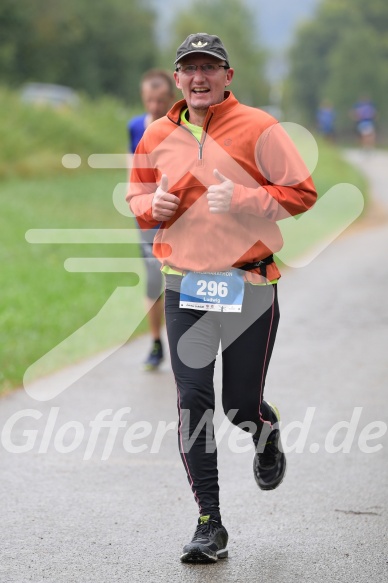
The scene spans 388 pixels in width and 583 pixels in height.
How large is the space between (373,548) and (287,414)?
271cm

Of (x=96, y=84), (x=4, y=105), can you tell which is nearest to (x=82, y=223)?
(x=4, y=105)

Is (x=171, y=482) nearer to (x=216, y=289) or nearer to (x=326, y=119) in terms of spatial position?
(x=216, y=289)

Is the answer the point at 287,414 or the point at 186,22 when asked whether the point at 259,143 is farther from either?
the point at 186,22

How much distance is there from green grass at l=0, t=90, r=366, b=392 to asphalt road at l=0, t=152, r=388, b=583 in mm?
944

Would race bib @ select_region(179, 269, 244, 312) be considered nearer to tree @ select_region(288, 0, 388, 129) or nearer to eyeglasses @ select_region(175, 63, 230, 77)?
eyeglasses @ select_region(175, 63, 230, 77)

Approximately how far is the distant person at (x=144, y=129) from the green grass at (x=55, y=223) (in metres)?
0.91

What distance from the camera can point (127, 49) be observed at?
71375 mm

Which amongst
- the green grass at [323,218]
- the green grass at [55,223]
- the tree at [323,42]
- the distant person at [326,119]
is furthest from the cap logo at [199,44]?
the tree at [323,42]

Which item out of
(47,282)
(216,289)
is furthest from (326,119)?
(216,289)

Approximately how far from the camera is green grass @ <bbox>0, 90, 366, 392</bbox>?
10.6 metres

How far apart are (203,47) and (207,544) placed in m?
2.03

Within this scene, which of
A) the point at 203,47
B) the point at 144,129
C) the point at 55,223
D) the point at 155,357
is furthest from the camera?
the point at 55,223

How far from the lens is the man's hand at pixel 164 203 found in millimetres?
4887

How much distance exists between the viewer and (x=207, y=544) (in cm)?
483
